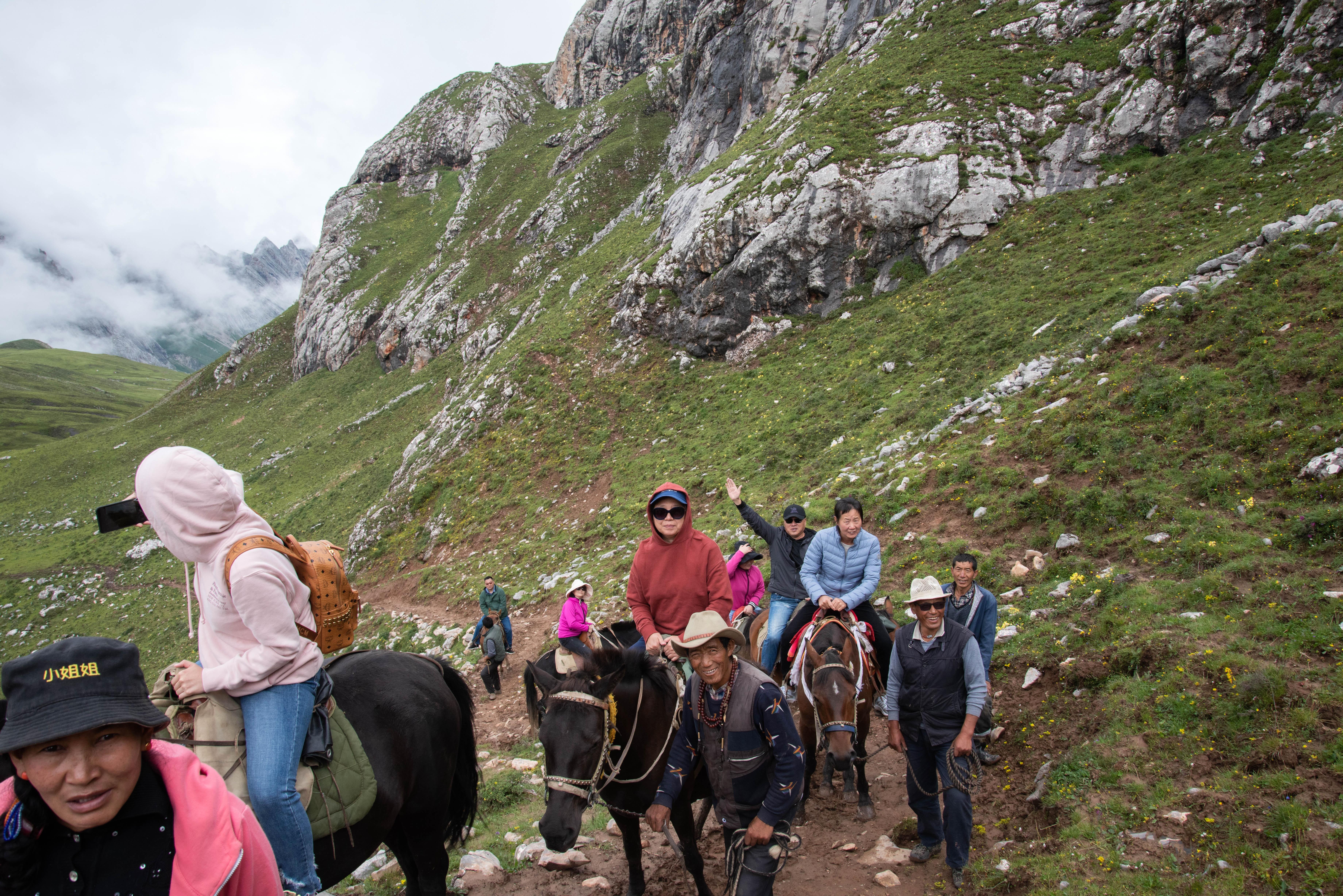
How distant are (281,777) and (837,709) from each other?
4668 mm

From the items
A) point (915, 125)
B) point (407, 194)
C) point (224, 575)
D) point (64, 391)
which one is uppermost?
point (64, 391)

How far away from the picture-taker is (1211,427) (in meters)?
9.02

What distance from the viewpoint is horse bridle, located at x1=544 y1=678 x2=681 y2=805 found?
413cm

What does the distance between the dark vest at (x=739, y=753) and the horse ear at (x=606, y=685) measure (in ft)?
1.85

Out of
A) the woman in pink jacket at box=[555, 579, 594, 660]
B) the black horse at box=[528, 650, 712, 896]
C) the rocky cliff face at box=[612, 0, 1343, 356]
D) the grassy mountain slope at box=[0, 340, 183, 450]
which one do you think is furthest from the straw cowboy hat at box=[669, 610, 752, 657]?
the grassy mountain slope at box=[0, 340, 183, 450]

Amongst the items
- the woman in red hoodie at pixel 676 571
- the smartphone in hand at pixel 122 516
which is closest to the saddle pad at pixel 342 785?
the smartphone in hand at pixel 122 516

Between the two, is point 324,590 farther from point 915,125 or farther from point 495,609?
point 915,125

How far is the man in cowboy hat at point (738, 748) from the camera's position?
397cm

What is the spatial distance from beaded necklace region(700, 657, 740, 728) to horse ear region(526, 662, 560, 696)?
3.69 ft

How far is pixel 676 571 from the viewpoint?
5934 millimetres

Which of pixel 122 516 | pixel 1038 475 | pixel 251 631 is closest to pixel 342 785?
pixel 251 631

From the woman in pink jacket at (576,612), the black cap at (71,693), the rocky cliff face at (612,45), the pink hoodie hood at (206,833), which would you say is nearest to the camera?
the black cap at (71,693)

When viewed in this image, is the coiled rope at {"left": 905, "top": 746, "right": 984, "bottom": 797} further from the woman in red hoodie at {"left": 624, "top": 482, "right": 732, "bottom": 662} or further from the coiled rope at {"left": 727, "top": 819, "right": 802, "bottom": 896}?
the woman in red hoodie at {"left": 624, "top": 482, "right": 732, "bottom": 662}

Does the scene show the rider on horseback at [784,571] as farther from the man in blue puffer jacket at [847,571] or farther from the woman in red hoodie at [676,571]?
the woman in red hoodie at [676,571]
